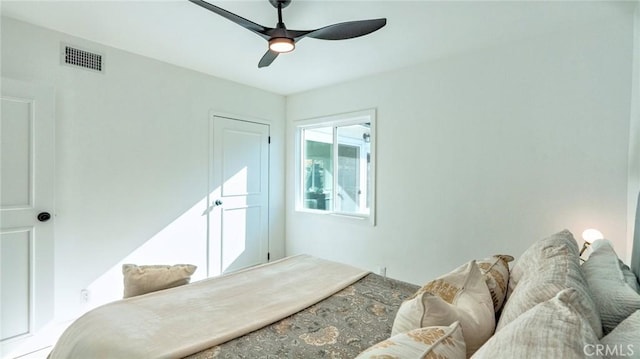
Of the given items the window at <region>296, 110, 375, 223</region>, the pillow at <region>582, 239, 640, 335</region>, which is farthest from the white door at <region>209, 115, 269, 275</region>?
the pillow at <region>582, 239, 640, 335</region>

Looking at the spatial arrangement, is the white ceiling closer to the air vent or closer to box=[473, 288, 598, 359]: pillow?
the air vent

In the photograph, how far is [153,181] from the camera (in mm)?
Result: 3062

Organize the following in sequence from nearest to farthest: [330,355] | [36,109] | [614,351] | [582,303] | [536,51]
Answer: [614,351] → [582,303] → [330,355] → [36,109] → [536,51]

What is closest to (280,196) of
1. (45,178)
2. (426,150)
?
(426,150)

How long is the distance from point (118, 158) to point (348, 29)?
95.3 inches

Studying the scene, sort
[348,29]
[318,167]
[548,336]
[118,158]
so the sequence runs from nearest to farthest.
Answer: [548,336] → [348,29] → [118,158] → [318,167]

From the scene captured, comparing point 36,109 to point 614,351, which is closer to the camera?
point 614,351

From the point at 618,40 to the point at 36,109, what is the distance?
4357 mm

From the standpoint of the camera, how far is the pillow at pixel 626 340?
65 cm

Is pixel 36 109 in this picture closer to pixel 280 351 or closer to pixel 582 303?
pixel 280 351

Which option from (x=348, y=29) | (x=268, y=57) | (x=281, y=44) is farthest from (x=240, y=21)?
(x=348, y=29)

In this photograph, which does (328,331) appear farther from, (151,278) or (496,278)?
(151,278)

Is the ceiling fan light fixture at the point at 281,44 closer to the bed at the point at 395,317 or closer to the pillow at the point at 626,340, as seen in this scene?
the bed at the point at 395,317

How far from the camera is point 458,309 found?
3.27 ft
